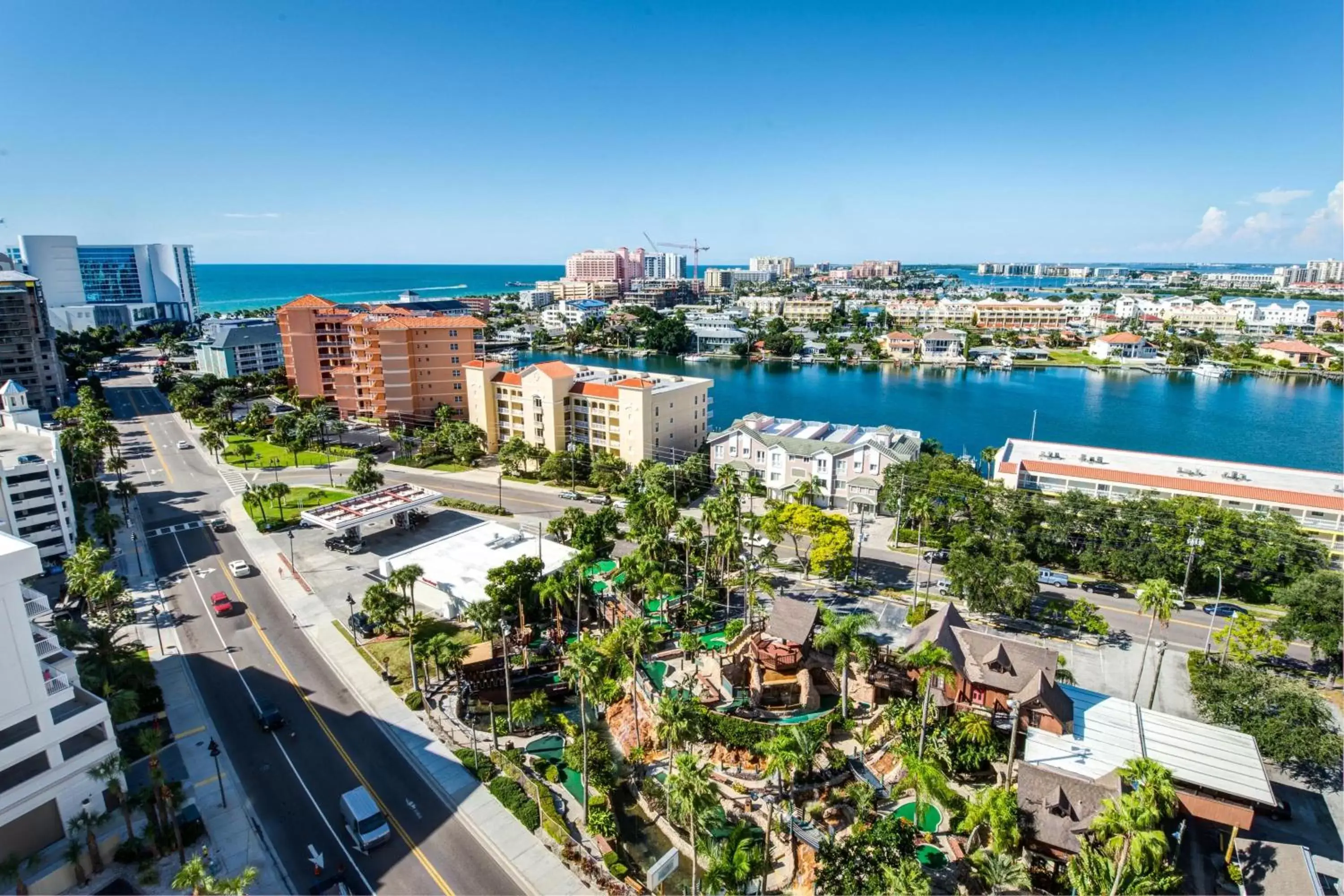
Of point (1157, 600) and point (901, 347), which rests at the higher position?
point (901, 347)

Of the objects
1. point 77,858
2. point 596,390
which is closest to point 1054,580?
point 596,390

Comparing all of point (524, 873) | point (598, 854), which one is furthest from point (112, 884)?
point (598, 854)

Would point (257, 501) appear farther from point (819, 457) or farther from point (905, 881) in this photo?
point (905, 881)

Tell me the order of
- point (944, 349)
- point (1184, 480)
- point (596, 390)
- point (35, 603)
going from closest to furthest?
point (35, 603), point (1184, 480), point (596, 390), point (944, 349)

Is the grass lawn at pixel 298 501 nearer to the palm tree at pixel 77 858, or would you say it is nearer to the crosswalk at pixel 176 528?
the crosswalk at pixel 176 528

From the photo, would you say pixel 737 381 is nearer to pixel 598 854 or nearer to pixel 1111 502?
pixel 1111 502

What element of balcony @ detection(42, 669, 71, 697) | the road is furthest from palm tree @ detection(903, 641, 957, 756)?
balcony @ detection(42, 669, 71, 697)
